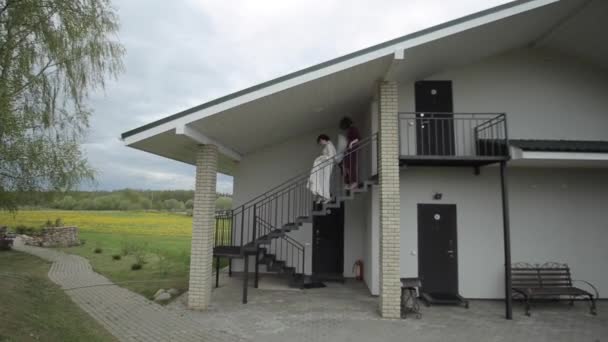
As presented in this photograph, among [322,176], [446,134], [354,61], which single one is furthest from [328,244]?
[354,61]

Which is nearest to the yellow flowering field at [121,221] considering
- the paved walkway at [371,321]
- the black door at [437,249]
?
the paved walkway at [371,321]

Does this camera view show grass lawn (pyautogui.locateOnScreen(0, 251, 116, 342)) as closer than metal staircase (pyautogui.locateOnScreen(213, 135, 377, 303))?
Yes

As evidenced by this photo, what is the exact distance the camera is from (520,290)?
659cm

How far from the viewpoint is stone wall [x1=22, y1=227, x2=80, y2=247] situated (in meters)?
17.2

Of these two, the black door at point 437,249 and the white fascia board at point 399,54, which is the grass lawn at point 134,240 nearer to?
the black door at point 437,249

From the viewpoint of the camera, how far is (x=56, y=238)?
56.7 ft

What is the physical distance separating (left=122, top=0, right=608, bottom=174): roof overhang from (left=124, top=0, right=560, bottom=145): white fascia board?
0.05 feet

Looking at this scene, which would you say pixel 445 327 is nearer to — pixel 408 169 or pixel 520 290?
pixel 520 290

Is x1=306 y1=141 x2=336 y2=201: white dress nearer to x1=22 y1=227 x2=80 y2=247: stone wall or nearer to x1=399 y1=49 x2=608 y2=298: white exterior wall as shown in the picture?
x1=399 y1=49 x2=608 y2=298: white exterior wall

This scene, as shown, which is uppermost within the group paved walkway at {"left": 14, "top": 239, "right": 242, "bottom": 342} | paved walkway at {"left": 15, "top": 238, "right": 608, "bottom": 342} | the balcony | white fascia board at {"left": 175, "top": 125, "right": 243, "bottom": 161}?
the balcony

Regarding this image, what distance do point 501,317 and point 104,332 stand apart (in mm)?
6814

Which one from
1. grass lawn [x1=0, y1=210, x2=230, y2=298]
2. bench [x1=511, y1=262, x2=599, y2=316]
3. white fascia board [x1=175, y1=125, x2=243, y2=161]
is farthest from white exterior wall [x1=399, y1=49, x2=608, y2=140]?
grass lawn [x1=0, y1=210, x2=230, y2=298]

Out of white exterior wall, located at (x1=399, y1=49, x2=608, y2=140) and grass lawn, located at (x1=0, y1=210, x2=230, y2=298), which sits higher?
white exterior wall, located at (x1=399, y1=49, x2=608, y2=140)

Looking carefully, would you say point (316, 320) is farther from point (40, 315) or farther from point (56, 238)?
point (56, 238)
